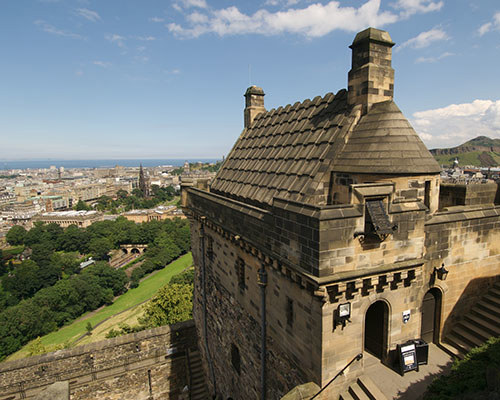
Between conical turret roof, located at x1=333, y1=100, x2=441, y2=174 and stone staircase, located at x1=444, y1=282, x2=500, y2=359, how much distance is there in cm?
543

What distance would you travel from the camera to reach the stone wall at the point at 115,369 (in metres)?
18.6

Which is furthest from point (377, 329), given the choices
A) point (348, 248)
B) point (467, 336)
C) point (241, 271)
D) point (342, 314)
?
point (241, 271)

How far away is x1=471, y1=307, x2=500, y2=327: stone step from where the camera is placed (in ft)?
34.4

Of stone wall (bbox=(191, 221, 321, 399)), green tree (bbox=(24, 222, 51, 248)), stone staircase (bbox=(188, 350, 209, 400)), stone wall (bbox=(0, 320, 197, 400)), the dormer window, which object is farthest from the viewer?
green tree (bbox=(24, 222, 51, 248))

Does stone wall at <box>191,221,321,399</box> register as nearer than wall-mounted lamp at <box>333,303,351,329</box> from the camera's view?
No

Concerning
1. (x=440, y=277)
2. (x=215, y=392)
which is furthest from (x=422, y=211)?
(x=215, y=392)

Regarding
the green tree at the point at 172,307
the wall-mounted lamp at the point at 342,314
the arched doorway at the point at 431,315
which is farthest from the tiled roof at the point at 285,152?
the green tree at the point at 172,307

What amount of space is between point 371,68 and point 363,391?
9964 mm

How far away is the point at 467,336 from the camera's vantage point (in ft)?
34.7

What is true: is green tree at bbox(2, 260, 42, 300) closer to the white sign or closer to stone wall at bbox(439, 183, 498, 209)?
the white sign

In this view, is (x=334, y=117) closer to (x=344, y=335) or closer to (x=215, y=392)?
(x=344, y=335)

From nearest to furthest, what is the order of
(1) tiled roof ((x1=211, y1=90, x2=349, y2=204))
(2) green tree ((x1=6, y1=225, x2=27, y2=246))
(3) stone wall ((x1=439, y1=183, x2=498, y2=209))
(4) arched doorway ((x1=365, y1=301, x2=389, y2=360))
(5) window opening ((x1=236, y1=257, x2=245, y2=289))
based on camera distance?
(4) arched doorway ((x1=365, y1=301, x2=389, y2=360)) < (1) tiled roof ((x1=211, y1=90, x2=349, y2=204)) < (3) stone wall ((x1=439, y1=183, x2=498, y2=209)) < (5) window opening ((x1=236, y1=257, x2=245, y2=289)) < (2) green tree ((x1=6, y1=225, x2=27, y2=246))

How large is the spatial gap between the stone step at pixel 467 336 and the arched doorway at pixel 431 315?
0.72 metres

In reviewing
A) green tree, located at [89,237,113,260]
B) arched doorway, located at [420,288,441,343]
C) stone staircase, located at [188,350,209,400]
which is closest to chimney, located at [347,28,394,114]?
arched doorway, located at [420,288,441,343]
